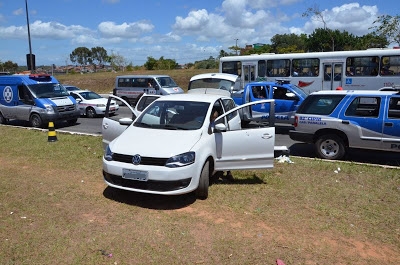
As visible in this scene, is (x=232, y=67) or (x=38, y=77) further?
(x=232, y=67)

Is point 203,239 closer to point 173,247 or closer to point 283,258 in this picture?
point 173,247

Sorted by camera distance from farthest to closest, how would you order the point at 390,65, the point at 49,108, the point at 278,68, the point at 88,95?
the point at 88,95 < the point at 278,68 < the point at 390,65 < the point at 49,108

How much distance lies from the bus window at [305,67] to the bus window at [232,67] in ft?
10.9

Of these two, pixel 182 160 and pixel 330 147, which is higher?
pixel 182 160

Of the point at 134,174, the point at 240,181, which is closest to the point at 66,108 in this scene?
the point at 240,181

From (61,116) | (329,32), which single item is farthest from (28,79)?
(329,32)

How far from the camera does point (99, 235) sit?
4535 mm

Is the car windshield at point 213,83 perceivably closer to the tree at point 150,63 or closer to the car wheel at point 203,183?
the car wheel at point 203,183

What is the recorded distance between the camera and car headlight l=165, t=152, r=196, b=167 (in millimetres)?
5195

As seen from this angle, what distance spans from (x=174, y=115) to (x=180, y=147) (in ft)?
3.94

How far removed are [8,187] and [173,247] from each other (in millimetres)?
3776

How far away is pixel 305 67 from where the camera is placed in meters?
17.8

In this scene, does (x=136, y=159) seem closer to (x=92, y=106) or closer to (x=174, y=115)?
(x=174, y=115)

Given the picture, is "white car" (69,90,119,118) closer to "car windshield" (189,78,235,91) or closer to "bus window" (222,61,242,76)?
"car windshield" (189,78,235,91)
